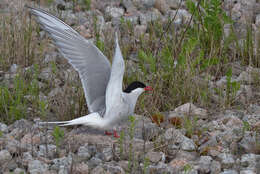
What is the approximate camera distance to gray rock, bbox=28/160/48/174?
3.33 metres

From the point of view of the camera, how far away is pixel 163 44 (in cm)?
536

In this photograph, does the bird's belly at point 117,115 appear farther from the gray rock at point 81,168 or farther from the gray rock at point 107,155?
the gray rock at point 81,168

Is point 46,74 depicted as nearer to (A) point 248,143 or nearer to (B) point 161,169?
(B) point 161,169

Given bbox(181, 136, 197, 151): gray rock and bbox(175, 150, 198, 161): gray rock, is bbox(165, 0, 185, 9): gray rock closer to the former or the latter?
bbox(181, 136, 197, 151): gray rock

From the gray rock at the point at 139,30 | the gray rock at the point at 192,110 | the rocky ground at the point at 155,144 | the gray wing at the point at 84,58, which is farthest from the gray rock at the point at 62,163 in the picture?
the gray rock at the point at 139,30

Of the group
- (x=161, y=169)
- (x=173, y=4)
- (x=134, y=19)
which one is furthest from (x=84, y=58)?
(x=173, y=4)

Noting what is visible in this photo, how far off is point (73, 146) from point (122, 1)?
144 inches

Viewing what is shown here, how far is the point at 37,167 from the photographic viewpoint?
336cm

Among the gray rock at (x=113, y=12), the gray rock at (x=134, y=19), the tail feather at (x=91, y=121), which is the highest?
the gray rock at (x=113, y=12)

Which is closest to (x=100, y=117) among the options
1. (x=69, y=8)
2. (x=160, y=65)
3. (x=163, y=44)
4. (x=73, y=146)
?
(x=73, y=146)

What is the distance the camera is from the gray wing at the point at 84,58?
4.01 m

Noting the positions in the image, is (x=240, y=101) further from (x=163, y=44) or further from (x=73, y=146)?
(x=73, y=146)

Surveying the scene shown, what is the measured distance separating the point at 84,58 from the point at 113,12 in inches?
108

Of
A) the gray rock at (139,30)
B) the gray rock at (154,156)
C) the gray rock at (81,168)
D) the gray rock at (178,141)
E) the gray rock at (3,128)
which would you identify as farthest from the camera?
the gray rock at (139,30)
